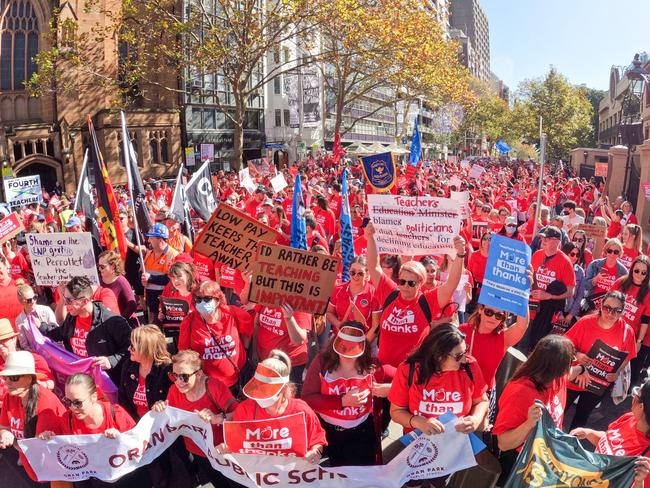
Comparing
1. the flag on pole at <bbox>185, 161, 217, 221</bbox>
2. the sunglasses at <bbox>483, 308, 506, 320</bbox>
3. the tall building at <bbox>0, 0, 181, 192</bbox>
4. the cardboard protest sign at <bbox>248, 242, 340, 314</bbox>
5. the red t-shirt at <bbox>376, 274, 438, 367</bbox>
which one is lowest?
the red t-shirt at <bbox>376, 274, 438, 367</bbox>

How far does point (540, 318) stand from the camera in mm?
6477

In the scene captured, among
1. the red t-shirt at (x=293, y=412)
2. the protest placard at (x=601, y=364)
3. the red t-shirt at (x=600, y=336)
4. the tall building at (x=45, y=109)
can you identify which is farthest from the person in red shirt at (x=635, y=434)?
the tall building at (x=45, y=109)

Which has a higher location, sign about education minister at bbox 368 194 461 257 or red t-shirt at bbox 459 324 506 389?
sign about education minister at bbox 368 194 461 257

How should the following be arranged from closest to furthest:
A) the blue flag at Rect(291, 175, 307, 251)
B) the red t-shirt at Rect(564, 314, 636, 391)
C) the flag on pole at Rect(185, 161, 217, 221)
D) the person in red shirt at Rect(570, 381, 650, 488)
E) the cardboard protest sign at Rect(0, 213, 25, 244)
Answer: the person in red shirt at Rect(570, 381, 650, 488) < the red t-shirt at Rect(564, 314, 636, 391) < the blue flag at Rect(291, 175, 307, 251) < the cardboard protest sign at Rect(0, 213, 25, 244) < the flag on pole at Rect(185, 161, 217, 221)

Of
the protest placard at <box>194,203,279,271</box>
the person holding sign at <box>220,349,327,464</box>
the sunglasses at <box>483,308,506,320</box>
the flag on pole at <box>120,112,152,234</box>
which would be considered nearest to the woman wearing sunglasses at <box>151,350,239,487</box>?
the person holding sign at <box>220,349,327,464</box>

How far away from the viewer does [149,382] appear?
4137 millimetres

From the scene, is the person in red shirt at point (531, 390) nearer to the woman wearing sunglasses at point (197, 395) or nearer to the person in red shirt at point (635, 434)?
the person in red shirt at point (635, 434)

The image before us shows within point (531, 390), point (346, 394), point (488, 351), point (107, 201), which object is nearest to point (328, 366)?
point (346, 394)

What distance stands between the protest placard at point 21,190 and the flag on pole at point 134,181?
432 centimetres

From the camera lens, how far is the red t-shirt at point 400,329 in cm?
450

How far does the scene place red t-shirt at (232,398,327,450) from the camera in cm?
346

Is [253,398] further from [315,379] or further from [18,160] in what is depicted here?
[18,160]

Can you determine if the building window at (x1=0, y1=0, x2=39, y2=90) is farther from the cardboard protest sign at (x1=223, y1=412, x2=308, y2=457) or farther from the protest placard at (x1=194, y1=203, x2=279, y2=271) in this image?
the cardboard protest sign at (x1=223, y1=412, x2=308, y2=457)

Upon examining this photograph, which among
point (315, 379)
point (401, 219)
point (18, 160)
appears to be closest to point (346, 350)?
point (315, 379)
